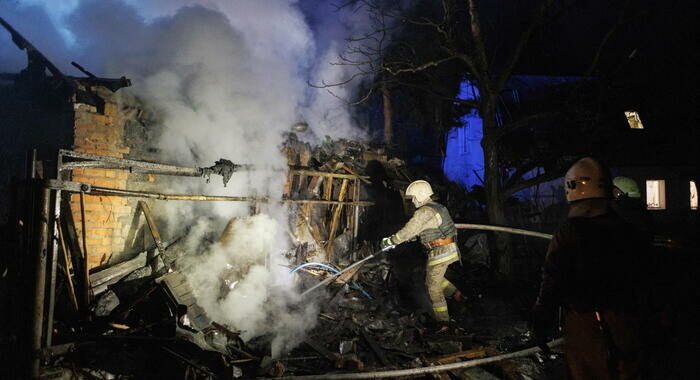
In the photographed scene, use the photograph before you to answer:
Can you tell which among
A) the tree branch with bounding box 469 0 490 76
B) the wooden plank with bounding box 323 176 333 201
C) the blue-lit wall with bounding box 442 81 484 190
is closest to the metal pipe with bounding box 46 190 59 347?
the wooden plank with bounding box 323 176 333 201

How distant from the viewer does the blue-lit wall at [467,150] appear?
69.5ft

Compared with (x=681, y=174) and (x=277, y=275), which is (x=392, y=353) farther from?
(x=681, y=174)

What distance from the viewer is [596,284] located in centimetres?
268

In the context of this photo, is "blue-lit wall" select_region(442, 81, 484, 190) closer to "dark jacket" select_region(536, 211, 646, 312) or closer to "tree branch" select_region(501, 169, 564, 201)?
"tree branch" select_region(501, 169, 564, 201)

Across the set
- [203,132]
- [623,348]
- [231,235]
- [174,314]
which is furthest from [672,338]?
[203,132]

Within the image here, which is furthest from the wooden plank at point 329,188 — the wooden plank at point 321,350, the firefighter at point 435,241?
the wooden plank at point 321,350

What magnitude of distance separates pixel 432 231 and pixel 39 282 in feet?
18.4

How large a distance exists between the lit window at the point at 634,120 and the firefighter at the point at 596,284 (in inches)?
759

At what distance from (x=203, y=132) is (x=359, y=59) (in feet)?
23.0

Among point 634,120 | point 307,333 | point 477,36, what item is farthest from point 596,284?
point 634,120

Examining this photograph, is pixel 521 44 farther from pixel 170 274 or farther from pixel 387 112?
pixel 170 274

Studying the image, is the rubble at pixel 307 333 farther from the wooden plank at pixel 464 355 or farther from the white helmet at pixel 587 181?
the white helmet at pixel 587 181

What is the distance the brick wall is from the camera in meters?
5.67

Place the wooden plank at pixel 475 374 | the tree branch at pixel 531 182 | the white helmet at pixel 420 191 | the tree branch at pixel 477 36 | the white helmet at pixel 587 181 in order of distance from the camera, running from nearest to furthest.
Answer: the white helmet at pixel 587 181 → the wooden plank at pixel 475 374 → the white helmet at pixel 420 191 → the tree branch at pixel 531 182 → the tree branch at pixel 477 36
